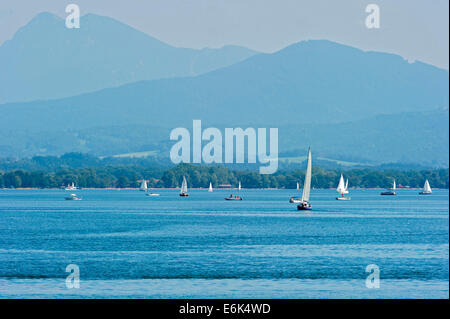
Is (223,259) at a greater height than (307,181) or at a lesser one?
lesser

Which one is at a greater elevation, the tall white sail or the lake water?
the tall white sail

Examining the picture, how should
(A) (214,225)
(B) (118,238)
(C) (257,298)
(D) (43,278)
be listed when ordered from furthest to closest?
1. (A) (214,225)
2. (B) (118,238)
3. (D) (43,278)
4. (C) (257,298)

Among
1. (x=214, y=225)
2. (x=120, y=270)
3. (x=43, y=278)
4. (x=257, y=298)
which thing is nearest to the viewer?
(x=257, y=298)

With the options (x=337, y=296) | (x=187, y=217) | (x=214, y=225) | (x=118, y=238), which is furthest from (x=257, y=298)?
(x=187, y=217)

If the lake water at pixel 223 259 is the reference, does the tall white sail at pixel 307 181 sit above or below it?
above

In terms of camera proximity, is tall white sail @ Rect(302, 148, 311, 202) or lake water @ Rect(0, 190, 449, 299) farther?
tall white sail @ Rect(302, 148, 311, 202)

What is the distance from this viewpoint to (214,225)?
140m

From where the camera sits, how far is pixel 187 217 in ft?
544

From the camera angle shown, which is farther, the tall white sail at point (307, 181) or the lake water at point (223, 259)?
the tall white sail at point (307, 181)

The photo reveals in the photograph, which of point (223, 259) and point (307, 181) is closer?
point (223, 259)

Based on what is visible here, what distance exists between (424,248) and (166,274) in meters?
37.4
